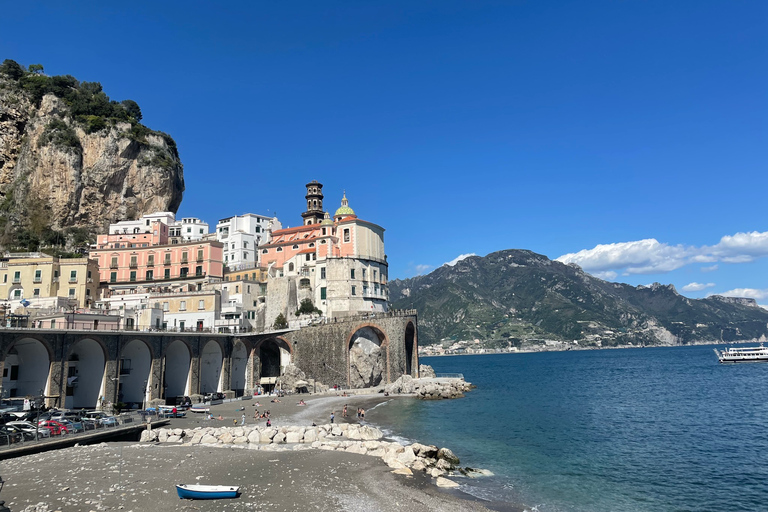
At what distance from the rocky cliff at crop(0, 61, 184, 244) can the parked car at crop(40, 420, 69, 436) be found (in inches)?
2652

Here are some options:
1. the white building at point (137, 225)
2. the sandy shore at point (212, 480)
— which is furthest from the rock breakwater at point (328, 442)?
the white building at point (137, 225)

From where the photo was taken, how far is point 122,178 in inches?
3848

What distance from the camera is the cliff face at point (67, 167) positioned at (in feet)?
296

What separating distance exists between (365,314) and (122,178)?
58121 millimetres

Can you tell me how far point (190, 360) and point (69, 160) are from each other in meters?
55.9

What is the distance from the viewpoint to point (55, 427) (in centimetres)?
3288

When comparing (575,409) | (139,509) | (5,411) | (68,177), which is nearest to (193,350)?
(5,411)

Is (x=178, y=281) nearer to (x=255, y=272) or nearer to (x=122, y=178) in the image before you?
(x=255, y=272)

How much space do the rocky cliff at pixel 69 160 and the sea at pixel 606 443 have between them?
68.8 meters

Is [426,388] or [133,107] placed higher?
[133,107]

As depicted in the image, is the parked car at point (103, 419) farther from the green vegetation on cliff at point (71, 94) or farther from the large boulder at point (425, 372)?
the green vegetation on cliff at point (71, 94)

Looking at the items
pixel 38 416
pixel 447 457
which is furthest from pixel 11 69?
pixel 447 457

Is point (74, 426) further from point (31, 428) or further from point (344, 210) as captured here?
point (344, 210)

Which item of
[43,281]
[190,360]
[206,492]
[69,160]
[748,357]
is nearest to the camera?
[206,492]
